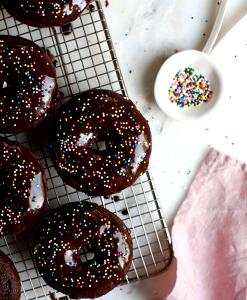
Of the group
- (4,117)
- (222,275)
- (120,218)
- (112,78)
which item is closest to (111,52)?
(112,78)

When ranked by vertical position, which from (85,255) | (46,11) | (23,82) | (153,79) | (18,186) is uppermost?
(46,11)

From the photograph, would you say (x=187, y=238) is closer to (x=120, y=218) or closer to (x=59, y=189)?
(x=120, y=218)

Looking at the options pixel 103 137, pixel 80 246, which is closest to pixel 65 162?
pixel 103 137

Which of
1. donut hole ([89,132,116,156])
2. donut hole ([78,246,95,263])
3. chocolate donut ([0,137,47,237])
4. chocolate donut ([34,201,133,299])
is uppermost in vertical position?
donut hole ([89,132,116,156])

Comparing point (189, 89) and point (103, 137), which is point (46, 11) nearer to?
point (103, 137)

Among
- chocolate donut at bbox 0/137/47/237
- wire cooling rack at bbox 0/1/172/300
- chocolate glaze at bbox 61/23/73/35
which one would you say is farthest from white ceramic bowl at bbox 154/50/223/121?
chocolate donut at bbox 0/137/47/237

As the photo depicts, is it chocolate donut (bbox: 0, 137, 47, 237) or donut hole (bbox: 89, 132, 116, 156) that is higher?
donut hole (bbox: 89, 132, 116, 156)

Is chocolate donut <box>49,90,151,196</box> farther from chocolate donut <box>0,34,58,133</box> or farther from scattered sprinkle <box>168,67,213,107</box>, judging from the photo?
scattered sprinkle <box>168,67,213,107</box>
